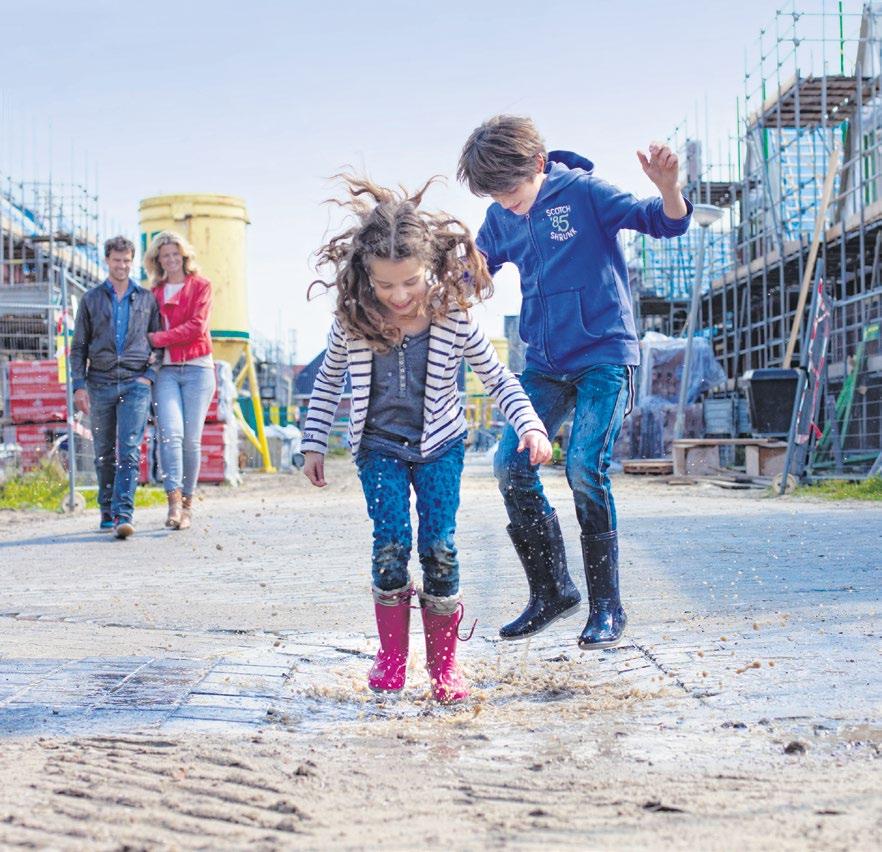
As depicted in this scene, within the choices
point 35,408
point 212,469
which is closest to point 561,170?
point 212,469

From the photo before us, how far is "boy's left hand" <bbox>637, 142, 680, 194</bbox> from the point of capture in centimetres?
352

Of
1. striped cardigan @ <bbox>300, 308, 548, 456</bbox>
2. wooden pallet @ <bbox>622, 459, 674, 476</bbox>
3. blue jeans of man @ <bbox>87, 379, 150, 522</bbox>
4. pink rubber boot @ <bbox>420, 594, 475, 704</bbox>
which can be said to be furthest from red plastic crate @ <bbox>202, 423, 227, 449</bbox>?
pink rubber boot @ <bbox>420, 594, 475, 704</bbox>

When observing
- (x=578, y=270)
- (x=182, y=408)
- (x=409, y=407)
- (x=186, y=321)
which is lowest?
(x=182, y=408)

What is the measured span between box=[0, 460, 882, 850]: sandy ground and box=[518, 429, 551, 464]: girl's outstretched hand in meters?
0.64

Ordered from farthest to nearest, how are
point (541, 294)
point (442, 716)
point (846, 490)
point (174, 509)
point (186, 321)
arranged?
point (846, 490)
point (174, 509)
point (186, 321)
point (541, 294)
point (442, 716)

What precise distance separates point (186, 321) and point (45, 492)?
13.4 feet

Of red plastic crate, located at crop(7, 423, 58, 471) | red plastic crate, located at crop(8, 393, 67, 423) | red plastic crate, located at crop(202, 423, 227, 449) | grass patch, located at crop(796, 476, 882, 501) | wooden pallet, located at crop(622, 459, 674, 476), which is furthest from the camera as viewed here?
wooden pallet, located at crop(622, 459, 674, 476)

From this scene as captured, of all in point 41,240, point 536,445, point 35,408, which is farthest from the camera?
point 41,240

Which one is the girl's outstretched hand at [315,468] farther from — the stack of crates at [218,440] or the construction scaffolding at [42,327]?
the stack of crates at [218,440]

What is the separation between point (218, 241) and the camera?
16250 millimetres

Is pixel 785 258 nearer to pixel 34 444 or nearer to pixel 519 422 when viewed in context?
pixel 34 444

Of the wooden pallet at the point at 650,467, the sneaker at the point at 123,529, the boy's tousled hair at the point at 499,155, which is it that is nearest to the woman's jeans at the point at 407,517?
the boy's tousled hair at the point at 499,155

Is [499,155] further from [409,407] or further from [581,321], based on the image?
[409,407]

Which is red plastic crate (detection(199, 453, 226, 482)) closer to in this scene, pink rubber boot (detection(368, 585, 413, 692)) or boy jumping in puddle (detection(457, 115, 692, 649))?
boy jumping in puddle (detection(457, 115, 692, 649))
